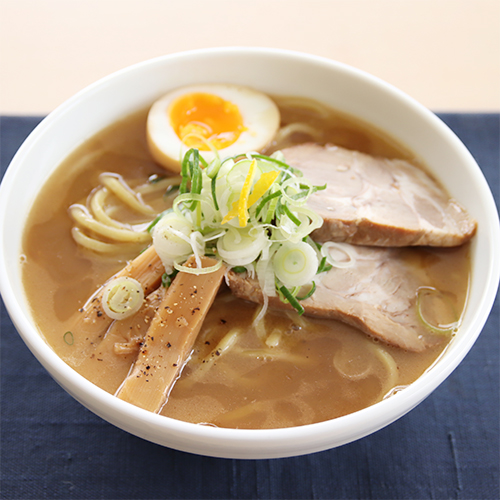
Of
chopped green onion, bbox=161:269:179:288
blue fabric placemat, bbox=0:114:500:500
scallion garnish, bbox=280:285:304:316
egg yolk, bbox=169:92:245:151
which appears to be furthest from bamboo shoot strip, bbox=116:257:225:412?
egg yolk, bbox=169:92:245:151

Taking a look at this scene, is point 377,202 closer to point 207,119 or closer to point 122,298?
point 207,119

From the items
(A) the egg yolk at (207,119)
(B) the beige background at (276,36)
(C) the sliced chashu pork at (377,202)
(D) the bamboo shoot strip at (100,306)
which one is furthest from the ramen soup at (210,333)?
(B) the beige background at (276,36)

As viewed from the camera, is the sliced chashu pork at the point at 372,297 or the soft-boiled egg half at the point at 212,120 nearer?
the sliced chashu pork at the point at 372,297

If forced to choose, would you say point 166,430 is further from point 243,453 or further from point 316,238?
Answer: point 316,238

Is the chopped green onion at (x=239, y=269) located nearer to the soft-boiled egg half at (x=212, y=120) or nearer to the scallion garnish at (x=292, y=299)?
the scallion garnish at (x=292, y=299)

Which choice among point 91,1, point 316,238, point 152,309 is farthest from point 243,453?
point 91,1

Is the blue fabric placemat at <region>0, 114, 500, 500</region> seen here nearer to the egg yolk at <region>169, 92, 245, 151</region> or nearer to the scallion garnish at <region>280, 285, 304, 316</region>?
the scallion garnish at <region>280, 285, 304, 316</region>
